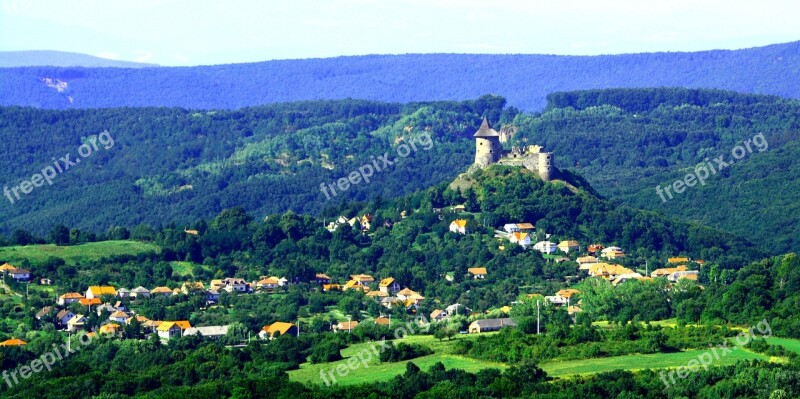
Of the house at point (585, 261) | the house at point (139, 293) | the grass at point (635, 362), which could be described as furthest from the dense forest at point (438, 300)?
the house at point (139, 293)

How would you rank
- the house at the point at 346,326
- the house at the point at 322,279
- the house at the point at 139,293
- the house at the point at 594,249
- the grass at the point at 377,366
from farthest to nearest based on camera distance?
the house at the point at 594,249
the house at the point at 322,279
the house at the point at 139,293
the house at the point at 346,326
the grass at the point at 377,366

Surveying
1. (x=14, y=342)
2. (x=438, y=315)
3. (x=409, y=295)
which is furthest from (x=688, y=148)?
(x=14, y=342)

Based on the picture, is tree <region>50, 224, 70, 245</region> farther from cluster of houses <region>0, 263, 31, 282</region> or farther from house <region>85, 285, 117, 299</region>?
house <region>85, 285, 117, 299</region>

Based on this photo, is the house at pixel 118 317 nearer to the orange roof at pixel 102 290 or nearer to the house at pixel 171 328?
the house at pixel 171 328

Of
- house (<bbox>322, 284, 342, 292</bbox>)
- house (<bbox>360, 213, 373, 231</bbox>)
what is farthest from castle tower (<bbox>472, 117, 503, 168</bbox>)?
house (<bbox>322, 284, 342, 292</bbox>)

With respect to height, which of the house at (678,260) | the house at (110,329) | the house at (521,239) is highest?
the house at (521,239)

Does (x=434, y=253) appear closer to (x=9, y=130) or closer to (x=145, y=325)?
(x=145, y=325)
